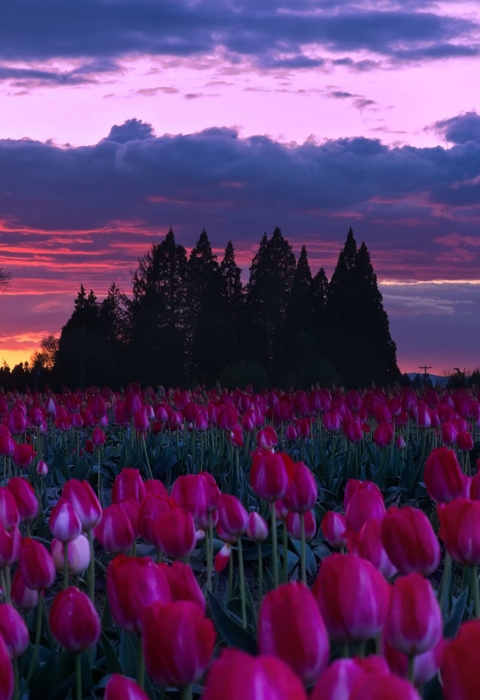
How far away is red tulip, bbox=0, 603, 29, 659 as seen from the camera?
1.83 meters

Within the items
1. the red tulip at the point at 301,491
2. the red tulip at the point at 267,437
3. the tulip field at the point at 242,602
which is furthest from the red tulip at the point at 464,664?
the red tulip at the point at 267,437

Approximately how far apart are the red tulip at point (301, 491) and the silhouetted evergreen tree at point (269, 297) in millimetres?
36203

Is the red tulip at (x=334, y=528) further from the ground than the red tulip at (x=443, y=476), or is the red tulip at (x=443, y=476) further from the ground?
the red tulip at (x=443, y=476)

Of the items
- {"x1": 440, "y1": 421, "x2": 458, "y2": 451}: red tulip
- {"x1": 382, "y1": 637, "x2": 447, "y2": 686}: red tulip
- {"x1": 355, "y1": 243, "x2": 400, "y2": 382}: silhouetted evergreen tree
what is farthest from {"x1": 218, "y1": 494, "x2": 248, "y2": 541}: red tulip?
{"x1": 355, "y1": 243, "x2": 400, "y2": 382}: silhouetted evergreen tree

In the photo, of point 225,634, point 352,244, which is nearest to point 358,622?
point 225,634

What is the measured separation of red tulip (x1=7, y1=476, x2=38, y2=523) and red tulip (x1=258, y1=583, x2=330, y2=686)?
1.83 metres

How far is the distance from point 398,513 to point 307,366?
3026 cm

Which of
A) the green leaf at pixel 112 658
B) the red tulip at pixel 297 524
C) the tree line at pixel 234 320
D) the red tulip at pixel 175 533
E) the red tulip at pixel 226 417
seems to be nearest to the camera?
the red tulip at pixel 175 533

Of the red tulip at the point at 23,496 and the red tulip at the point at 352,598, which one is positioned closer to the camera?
the red tulip at the point at 352,598

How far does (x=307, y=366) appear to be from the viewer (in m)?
32.0

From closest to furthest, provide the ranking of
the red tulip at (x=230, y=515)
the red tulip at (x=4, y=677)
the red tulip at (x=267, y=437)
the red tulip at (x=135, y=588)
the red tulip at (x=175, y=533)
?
the red tulip at (x=4, y=677) < the red tulip at (x=135, y=588) < the red tulip at (x=175, y=533) < the red tulip at (x=230, y=515) < the red tulip at (x=267, y=437)

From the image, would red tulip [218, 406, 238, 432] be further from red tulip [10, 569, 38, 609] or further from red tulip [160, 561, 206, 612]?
red tulip [160, 561, 206, 612]

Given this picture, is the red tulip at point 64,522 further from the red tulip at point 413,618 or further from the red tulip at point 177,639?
the red tulip at point 413,618

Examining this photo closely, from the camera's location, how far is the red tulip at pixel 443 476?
8.91ft
